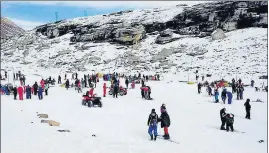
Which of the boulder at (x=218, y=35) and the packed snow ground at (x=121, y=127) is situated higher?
the boulder at (x=218, y=35)

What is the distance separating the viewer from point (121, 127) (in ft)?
60.8

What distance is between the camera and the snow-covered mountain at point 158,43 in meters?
67.1

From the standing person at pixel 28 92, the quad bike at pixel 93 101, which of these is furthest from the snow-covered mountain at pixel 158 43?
the standing person at pixel 28 92

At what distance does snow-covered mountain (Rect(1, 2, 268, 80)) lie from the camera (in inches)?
2643

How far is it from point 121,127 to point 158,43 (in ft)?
226

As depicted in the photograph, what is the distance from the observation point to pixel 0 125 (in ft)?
58.3

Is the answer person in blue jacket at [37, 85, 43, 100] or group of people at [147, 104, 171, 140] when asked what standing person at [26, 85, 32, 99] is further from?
group of people at [147, 104, 171, 140]

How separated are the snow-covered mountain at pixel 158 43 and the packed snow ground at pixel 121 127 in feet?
105

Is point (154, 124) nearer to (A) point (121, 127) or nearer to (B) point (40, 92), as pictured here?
(A) point (121, 127)

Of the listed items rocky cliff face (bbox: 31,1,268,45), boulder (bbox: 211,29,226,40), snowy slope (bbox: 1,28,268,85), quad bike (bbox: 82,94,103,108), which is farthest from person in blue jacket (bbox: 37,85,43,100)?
rocky cliff face (bbox: 31,1,268,45)

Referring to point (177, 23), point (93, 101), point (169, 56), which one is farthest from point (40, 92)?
point (177, 23)

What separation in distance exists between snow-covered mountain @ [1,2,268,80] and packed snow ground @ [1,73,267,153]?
31.9m

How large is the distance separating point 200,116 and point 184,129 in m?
4.62

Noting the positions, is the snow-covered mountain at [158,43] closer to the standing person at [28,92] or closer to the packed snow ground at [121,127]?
the packed snow ground at [121,127]
